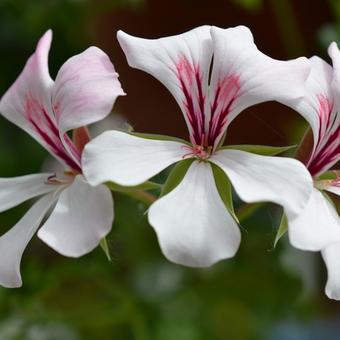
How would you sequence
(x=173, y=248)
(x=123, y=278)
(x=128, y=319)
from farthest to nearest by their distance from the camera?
(x=123, y=278) → (x=128, y=319) → (x=173, y=248)

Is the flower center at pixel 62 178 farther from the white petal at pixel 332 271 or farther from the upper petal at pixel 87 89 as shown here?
the white petal at pixel 332 271

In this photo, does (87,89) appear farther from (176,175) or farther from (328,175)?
(328,175)

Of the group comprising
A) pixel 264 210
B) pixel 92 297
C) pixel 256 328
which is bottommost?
A: pixel 256 328

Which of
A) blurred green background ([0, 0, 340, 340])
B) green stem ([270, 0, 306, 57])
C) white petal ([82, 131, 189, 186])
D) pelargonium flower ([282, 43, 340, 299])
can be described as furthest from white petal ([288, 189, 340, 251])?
green stem ([270, 0, 306, 57])

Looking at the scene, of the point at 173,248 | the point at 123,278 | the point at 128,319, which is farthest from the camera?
the point at 123,278

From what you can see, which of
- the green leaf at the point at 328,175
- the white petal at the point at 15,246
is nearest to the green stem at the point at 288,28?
the green leaf at the point at 328,175

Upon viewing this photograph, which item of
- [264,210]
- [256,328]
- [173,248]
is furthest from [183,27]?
[173,248]

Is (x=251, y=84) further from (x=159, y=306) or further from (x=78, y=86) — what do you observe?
(x=159, y=306)
